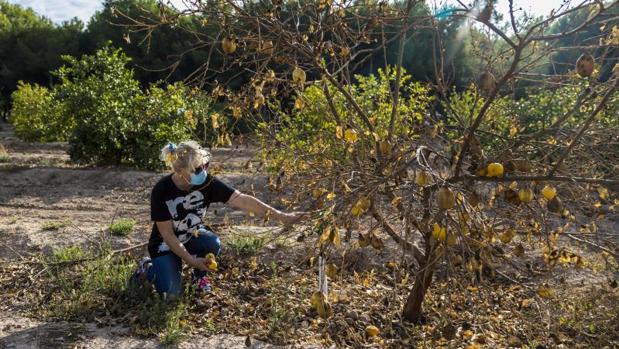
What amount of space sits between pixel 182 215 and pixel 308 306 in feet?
2.99

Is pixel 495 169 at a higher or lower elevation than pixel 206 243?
higher

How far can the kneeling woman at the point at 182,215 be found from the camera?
3268mm

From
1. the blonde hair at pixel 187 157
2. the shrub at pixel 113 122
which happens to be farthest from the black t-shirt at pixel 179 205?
the shrub at pixel 113 122

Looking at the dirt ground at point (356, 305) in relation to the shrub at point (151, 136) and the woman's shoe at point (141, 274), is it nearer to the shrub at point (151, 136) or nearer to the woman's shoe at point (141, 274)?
the woman's shoe at point (141, 274)

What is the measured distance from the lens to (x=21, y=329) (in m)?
3.02

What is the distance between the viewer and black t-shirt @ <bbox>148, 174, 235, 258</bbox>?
3.33 meters

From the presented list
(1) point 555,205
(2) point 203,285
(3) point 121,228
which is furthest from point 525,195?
(3) point 121,228

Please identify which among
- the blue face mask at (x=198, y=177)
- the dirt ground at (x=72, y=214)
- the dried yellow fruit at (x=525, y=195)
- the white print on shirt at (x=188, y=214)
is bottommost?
the dirt ground at (x=72, y=214)

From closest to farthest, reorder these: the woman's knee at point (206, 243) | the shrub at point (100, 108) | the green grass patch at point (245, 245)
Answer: the woman's knee at point (206, 243)
the green grass patch at point (245, 245)
the shrub at point (100, 108)

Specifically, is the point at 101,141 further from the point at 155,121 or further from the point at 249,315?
the point at 249,315

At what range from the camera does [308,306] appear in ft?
10.9

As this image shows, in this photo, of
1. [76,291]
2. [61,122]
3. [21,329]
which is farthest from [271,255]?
[61,122]

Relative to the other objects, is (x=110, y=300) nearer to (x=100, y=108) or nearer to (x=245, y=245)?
(x=245, y=245)

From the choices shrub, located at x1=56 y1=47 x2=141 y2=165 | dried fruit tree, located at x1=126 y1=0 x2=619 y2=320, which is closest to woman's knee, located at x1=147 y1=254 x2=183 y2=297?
dried fruit tree, located at x1=126 y1=0 x2=619 y2=320
